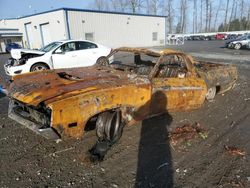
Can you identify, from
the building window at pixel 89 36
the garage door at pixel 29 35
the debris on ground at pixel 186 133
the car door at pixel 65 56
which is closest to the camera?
the debris on ground at pixel 186 133

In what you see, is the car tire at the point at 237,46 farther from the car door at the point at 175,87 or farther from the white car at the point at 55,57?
the car door at the point at 175,87

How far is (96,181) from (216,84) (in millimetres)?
4107

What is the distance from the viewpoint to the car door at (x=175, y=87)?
168 inches

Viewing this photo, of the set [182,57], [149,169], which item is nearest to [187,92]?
[182,57]

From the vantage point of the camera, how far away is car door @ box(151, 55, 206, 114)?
4.26 meters

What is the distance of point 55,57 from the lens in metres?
9.34

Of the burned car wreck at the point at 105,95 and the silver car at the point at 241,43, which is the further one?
the silver car at the point at 241,43

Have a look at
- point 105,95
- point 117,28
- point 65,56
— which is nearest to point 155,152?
point 105,95

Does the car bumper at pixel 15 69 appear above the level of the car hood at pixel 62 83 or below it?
below

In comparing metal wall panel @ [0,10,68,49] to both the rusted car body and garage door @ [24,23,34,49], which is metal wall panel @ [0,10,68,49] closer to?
garage door @ [24,23,34,49]

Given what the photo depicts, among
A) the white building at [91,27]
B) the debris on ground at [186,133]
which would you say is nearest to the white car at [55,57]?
the debris on ground at [186,133]

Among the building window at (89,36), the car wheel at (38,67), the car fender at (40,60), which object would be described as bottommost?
the car wheel at (38,67)

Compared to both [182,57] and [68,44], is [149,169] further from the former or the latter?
[68,44]

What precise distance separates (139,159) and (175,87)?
1738 mm
